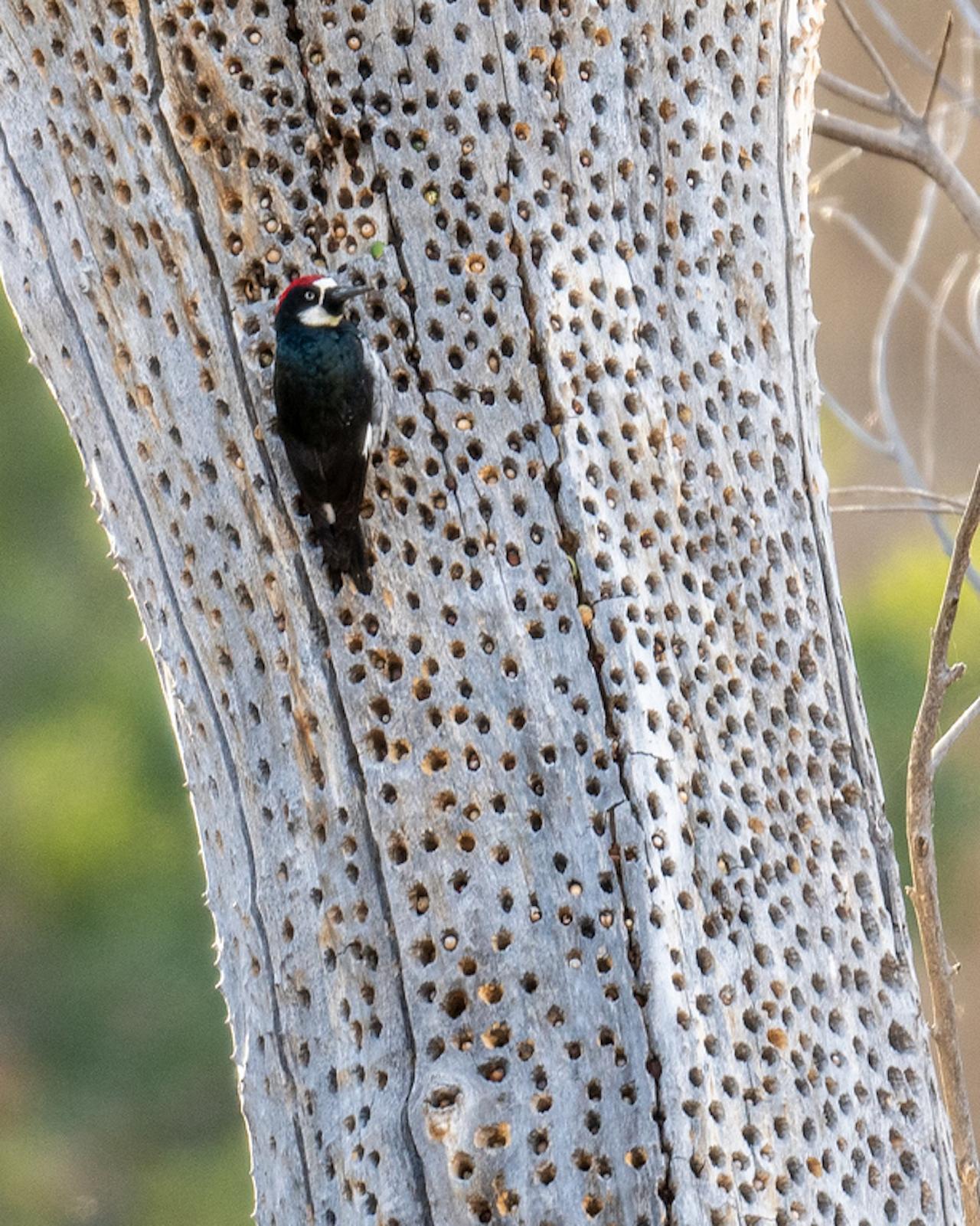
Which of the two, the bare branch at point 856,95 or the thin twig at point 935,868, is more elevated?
the bare branch at point 856,95

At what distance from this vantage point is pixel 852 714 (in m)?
1.76

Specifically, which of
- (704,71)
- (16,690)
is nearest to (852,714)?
(704,71)

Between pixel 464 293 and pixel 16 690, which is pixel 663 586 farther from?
pixel 16 690

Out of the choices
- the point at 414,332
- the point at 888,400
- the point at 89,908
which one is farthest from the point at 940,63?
the point at 89,908

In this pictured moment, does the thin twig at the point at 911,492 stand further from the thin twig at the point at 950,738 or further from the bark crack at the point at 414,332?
the bark crack at the point at 414,332

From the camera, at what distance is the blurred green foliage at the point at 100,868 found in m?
8.13

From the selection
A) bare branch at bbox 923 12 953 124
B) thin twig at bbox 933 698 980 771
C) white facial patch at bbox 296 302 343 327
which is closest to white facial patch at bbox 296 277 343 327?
white facial patch at bbox 296 302 343 327

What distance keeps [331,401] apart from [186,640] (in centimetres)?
33

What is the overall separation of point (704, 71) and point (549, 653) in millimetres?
660

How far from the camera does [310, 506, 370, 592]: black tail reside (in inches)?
63.2

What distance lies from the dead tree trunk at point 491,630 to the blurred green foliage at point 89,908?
6399mm

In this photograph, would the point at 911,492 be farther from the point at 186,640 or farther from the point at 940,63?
the point at 186,640

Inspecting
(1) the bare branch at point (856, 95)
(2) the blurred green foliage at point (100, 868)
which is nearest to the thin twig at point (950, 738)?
(1) the bare branch at point (856, 95)

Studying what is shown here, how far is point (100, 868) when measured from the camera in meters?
8.41
